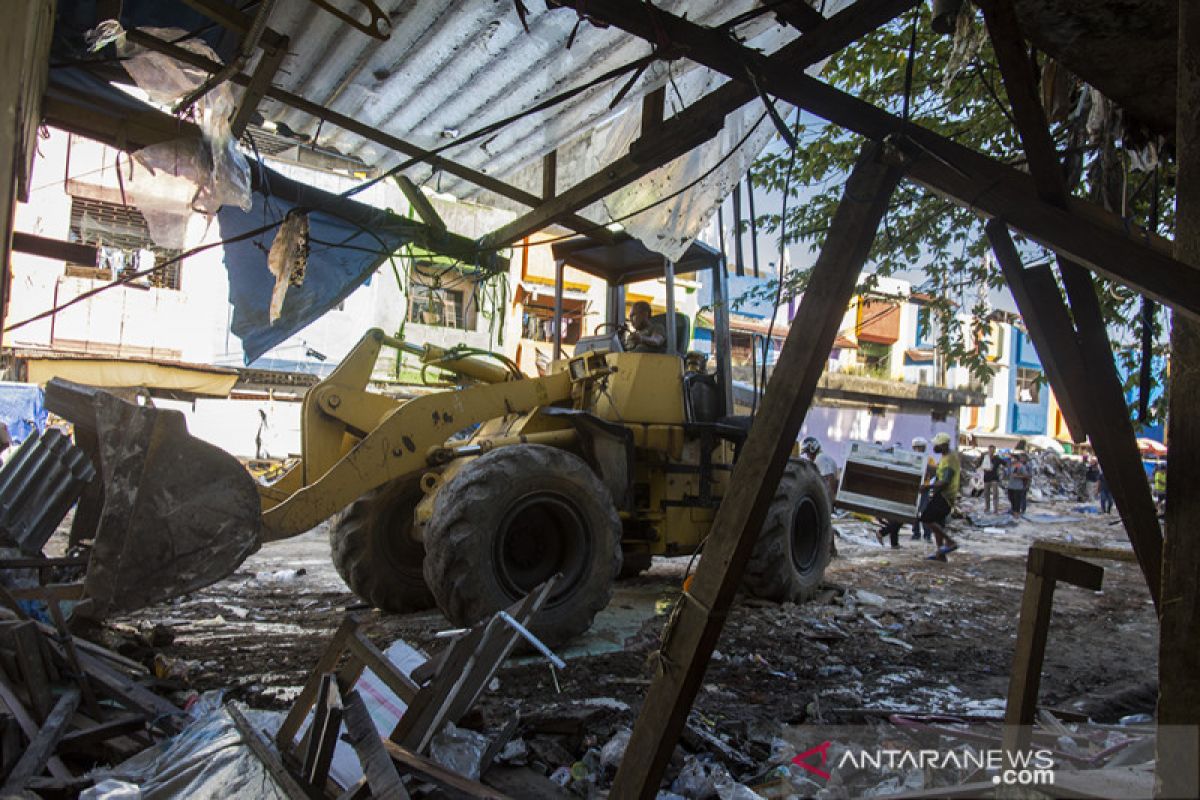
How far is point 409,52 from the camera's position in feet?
14.4

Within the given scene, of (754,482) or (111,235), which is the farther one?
(111,235)

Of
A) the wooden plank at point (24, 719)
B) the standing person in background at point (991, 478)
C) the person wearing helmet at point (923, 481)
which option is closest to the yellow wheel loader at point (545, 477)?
the wooden plank at point (24, 719)

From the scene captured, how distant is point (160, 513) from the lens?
376 centimetres

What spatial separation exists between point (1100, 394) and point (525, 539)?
13.0 ft

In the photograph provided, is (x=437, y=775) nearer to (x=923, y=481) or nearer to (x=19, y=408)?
(x=923, y=481)

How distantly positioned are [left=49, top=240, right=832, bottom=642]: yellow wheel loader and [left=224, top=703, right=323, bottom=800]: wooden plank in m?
2.02

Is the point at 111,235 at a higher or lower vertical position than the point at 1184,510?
higher

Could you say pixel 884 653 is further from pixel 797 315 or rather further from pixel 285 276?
pixel 285 276

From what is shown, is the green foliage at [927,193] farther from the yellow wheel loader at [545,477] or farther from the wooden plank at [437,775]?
the wooden plank at [437,775]

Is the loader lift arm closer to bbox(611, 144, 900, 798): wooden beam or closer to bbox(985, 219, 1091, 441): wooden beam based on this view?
bbox(611, 144, 900, 798): wooden beam

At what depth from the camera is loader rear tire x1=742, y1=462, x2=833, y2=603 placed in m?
7.30

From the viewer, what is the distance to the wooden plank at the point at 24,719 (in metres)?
2.95

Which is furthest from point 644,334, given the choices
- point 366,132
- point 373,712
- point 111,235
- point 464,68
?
point 111,235

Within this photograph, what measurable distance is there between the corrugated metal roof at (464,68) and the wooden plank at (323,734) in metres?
3.25
